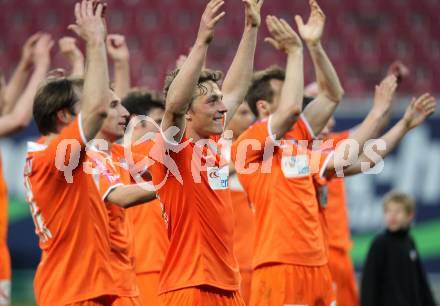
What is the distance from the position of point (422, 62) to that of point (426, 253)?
3.46 metres

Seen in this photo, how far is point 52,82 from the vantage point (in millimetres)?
5254

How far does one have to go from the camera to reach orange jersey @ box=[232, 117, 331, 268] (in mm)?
5973

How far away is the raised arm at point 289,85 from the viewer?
5.73 m

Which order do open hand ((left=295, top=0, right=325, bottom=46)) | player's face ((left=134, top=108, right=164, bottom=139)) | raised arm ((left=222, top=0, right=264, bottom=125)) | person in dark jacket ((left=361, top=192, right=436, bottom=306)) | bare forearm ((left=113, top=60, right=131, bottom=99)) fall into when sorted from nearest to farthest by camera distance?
raised arm ((left=222, top=0, right=264, bottom=125)) → open hand ((left=295, top=0, right=325, bottom=46)) → player's face ((left=134, top=108, right=164, bottom=139)) → bare forearm ((left=113, top=60, right=131, bottom=99)) → person in dark jacket ((left=361, top=192, right=436, bottom=306))

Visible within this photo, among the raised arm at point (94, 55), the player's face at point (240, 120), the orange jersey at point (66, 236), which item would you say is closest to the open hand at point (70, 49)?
the player's face at point (240, 120)

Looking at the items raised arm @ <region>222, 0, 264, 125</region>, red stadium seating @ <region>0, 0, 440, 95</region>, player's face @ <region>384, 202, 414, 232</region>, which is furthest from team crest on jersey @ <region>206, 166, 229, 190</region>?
red stadium seating @ <region>0, 0, 440, 95</region>

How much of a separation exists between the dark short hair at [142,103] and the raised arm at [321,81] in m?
1.37

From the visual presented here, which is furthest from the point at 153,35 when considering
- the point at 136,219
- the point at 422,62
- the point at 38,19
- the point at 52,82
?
the point at 52,82

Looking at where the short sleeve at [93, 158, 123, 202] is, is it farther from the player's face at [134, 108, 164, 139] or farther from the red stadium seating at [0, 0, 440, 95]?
the red stadium seating at [0, 0, 440, 95]

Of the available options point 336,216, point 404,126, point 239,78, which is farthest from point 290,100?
point 336,216

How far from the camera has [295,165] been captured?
6.10m

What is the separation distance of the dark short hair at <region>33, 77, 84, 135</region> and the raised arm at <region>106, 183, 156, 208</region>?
505mm

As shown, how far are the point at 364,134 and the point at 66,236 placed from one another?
2428mm

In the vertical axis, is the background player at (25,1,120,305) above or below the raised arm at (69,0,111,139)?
below
